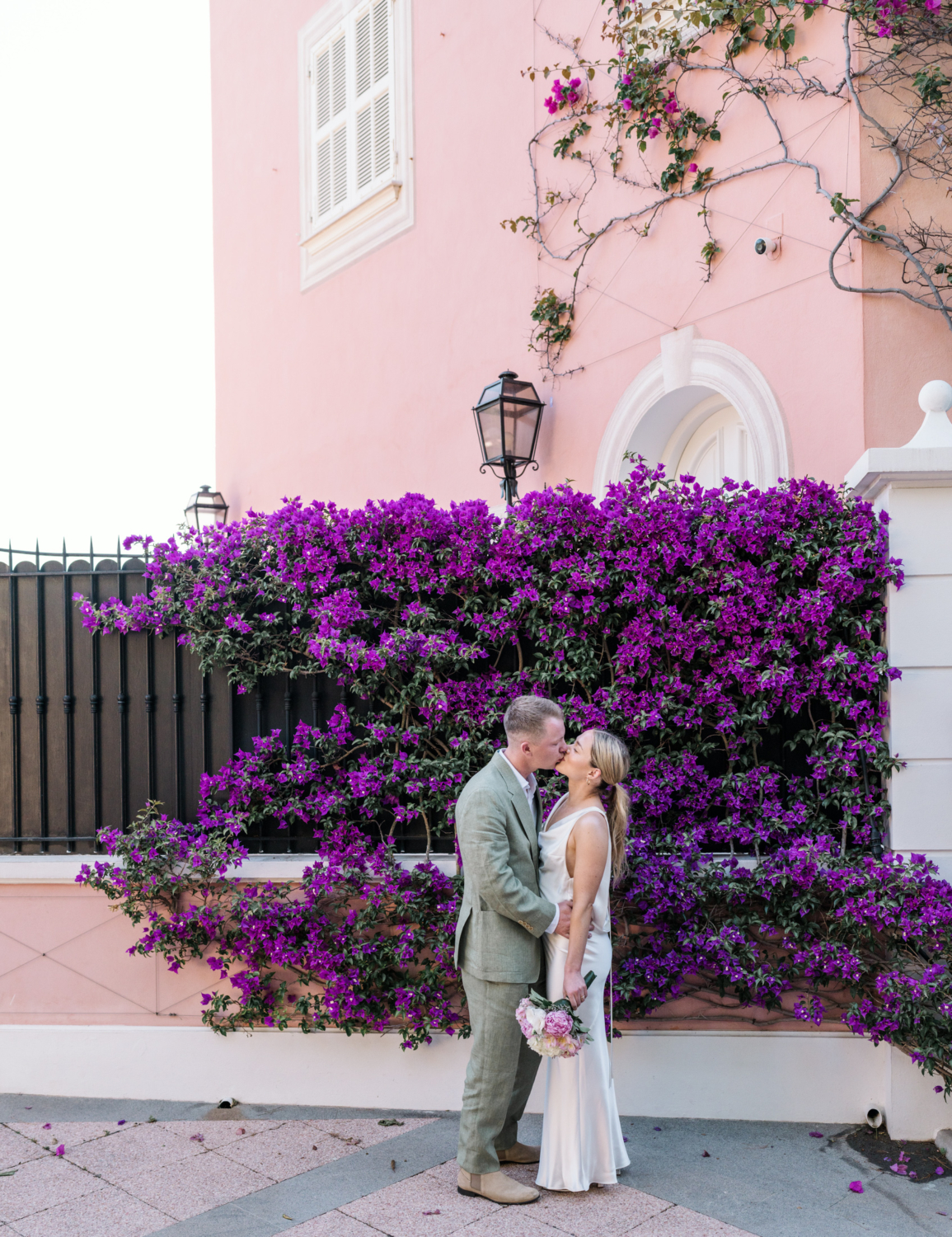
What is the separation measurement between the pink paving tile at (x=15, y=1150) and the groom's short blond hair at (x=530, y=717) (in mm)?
2678

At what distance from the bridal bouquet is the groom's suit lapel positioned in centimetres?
54

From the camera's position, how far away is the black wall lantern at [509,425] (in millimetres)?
7141

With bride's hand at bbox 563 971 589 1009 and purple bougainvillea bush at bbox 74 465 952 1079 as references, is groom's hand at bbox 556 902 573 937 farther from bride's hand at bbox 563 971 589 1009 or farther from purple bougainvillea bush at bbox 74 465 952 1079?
purple bougainvillea bush at bbox 74 465 952 1079

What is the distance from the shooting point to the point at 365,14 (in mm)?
9102

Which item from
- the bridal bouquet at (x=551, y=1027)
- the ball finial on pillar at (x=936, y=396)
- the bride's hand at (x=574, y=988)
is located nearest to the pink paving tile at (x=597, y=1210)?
the bridal bouquet at (x=551, y=1027)

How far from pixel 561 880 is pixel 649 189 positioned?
188 inches

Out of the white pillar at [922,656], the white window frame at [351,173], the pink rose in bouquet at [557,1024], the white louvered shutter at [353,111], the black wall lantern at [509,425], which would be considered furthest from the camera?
the white louvered shutter at [353,111]

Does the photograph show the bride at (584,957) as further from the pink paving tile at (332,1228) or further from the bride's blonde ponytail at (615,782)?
the pink paving tile at (332,1228)

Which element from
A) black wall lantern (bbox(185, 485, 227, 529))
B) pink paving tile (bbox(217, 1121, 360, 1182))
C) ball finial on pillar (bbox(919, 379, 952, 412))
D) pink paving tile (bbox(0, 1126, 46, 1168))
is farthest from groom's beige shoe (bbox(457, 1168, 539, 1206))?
black wall lantern (bbox(185, 485, 227, 529))

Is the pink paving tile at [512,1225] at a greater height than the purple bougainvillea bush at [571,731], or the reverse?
the purple bougainvillea bush at [571,731]

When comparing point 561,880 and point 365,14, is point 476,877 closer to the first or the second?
point 561,880

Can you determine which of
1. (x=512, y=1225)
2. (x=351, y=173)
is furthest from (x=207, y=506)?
(x=512, y=1225)

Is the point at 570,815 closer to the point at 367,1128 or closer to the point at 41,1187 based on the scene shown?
the point at 367,1128

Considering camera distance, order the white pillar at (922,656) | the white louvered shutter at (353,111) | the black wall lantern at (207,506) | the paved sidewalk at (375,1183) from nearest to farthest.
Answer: the paved sidewalk at (375,1183)
the white pillar at (922,656)
the white louvered shutter at (353,111)
the black wall lantern at (207,506)
